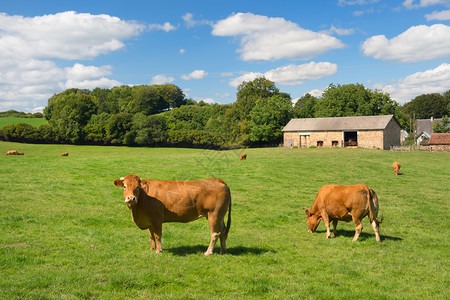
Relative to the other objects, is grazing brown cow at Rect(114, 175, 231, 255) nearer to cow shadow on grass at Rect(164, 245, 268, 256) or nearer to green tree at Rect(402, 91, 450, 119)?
cow shadow on grass at Rect(164, 245, 268, 256)

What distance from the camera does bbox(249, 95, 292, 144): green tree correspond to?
77.0 metres

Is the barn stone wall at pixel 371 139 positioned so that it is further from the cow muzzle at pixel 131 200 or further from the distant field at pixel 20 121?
the distant field at pixel 20 121

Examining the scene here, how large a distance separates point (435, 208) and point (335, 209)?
9.81m

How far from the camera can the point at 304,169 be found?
3122 cm

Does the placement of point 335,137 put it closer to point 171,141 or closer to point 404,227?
point 171,141

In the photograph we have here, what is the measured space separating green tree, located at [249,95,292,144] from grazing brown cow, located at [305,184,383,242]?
215 feet

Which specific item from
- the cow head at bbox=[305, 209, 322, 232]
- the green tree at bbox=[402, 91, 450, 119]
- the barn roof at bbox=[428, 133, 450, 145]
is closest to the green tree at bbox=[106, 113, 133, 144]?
the barn roof at bbox=[428, 133, 450, 145]

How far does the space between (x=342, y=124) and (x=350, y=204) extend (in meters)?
57.4

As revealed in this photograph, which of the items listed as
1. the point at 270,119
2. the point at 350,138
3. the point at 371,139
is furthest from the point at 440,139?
the point at 270,119

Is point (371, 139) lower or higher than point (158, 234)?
higher

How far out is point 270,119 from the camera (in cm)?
7738

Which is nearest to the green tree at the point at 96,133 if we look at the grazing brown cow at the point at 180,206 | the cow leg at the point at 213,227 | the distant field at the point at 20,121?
the distant field at the point at 20,121

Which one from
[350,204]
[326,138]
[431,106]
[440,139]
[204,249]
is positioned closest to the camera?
[204,249]

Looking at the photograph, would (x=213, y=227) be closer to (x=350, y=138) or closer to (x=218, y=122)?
(x=350, y=138)
